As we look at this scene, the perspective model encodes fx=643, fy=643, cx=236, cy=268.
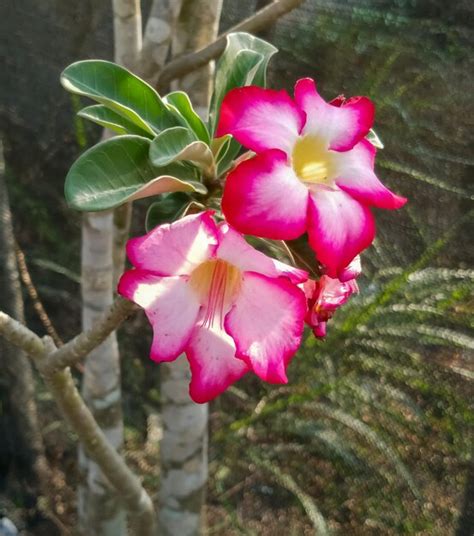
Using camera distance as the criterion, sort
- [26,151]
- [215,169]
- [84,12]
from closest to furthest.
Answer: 1. [215,169]
2. [84,12]
3. [26,151]

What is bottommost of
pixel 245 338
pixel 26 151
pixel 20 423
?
pixel 20 423

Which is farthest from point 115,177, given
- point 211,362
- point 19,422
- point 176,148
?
point 19,422

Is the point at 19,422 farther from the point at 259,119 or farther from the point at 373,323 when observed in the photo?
Answer: the point at 259,119

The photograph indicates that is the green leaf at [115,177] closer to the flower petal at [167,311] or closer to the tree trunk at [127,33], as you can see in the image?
the flower petal at [167,311]

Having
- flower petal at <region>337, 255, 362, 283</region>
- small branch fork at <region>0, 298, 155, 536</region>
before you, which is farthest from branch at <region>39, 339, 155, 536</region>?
flower petal at <region>337, 255, 362, 283</region>

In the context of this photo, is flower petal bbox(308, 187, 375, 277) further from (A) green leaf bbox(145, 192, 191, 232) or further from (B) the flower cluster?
(A) green leaf bbox(145, 192, 191, 232)

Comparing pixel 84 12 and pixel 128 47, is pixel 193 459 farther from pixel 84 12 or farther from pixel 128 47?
pixel 84 12

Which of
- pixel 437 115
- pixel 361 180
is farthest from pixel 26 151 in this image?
pixel 361 180
